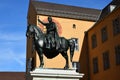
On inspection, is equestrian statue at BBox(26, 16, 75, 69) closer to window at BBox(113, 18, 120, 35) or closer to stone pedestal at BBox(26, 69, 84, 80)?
stone pedestal at BBox(26, 69, 84, 80)

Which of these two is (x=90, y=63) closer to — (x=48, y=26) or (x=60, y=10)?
(x=60, y=10)

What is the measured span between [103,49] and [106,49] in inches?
33.0

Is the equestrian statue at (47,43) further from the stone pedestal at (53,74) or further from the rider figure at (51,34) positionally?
the stone pedestal at (53,74)

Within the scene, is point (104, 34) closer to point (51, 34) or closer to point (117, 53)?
point (117, 53)

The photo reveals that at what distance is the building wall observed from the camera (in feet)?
100

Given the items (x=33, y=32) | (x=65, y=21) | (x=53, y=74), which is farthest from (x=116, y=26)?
(x=53, y=74)

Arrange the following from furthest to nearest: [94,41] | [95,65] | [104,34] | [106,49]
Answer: [94,41] < [95,65] < [104,34] < [106,49]

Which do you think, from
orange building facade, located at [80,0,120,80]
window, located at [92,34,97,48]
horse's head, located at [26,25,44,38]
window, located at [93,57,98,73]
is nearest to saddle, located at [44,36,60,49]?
horse's head, located at [26,25,44,38]

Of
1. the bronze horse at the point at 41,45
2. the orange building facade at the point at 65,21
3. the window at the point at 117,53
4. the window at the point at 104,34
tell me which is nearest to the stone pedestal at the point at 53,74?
the bronze horse at the point at 41,45

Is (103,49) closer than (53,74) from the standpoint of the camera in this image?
No

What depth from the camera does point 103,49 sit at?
1315 inches

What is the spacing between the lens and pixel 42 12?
3631 centimetres

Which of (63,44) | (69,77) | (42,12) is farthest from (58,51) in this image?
(42,12)

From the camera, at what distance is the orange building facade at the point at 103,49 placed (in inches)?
1201
